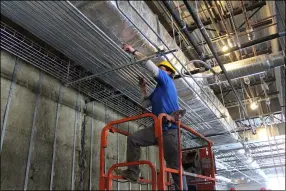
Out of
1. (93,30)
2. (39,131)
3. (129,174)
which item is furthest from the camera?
(39,131)

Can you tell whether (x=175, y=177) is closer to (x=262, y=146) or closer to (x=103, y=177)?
(x=103, y=177)

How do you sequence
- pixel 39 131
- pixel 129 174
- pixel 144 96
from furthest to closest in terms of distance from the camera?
pixel 39 131
pixel 144 96
pixel 129 174

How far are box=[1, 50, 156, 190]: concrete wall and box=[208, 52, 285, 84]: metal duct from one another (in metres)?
2.62

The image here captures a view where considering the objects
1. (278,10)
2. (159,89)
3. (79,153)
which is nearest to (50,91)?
(79,153)

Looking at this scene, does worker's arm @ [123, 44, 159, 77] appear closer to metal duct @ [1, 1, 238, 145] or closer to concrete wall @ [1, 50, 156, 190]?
metal duct @ [1, 1, 238, 145]

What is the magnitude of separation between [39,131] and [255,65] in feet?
11.5

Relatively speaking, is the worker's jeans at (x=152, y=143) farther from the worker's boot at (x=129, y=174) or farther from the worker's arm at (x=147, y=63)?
the worker's arm at (x=147, y=63)

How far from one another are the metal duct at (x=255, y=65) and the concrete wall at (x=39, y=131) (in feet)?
8.60

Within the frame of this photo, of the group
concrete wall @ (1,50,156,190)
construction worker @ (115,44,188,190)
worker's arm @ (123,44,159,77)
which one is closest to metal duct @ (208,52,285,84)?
construction worker @ (115,44,188,190)

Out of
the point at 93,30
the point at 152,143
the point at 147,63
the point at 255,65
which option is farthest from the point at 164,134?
the point at 255,65

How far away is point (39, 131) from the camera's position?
3.82 meters

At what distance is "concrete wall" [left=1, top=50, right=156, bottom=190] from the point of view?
135 inches

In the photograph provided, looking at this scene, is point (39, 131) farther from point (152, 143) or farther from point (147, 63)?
point (147, 63)

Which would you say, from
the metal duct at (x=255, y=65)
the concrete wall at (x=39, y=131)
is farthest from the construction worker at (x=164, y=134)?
the metal duct at (x=255, y=65)
